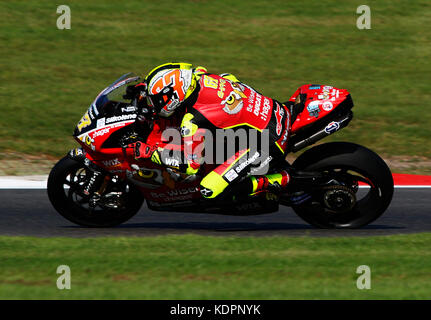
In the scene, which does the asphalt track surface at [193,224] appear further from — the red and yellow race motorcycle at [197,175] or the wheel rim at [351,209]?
the red and yellow race motorcycle at [197,175]

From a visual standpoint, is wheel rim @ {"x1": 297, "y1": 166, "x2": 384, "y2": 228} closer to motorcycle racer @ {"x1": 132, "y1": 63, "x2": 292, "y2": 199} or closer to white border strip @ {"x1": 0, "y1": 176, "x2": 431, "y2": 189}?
motorcycle racer @ {"x1": 132, "y1": 63, "x2": 292, "y2": 199}

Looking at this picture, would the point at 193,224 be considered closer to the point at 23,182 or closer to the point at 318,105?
the point at 318,105

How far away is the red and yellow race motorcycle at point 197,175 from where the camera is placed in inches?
306

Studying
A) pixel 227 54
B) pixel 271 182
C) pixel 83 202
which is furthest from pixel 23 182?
pixel 227 54

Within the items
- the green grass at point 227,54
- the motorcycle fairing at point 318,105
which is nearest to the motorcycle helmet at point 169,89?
the motorcycle fairing at point 318,105

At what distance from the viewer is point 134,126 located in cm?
779

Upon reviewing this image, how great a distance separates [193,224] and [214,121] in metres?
1.56

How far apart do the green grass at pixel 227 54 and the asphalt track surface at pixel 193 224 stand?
140 inches

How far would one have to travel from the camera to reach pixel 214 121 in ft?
24.9

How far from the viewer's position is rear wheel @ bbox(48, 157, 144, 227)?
26.3 feet

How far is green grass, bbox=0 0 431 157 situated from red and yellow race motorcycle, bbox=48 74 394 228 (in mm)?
4913

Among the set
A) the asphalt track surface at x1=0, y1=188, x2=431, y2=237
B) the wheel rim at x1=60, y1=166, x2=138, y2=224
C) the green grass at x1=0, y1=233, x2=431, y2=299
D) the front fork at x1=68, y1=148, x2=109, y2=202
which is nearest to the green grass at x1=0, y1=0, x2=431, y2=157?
the asphalt track surface at x1=0, y1=188, x2=431, y2=237

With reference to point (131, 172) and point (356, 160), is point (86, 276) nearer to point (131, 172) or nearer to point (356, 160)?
point (131, 172)

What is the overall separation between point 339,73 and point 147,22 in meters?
5.12
